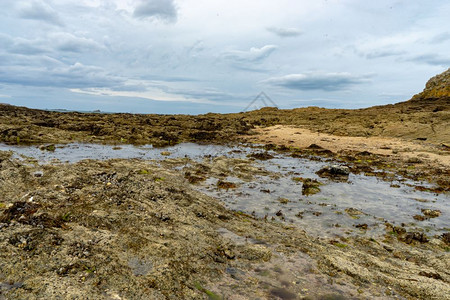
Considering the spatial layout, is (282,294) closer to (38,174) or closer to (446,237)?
(446,237)

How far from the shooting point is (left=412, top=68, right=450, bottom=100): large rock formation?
4502cm

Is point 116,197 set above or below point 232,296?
above

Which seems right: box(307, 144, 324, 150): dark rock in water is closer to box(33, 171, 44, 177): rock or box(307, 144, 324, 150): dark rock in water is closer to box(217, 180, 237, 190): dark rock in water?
box(217, 180, 237, 190): dark rock in water

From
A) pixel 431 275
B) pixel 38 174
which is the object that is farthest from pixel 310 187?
pixel 38 174

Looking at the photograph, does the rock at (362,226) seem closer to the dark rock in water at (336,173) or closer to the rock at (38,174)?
the dark rock in water at (336,173)

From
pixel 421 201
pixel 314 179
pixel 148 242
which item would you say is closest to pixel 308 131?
pixel 314 179

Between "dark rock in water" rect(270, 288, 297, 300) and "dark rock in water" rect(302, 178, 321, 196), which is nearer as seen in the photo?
"dark rock in water" rect(270, 288, 297, 300)

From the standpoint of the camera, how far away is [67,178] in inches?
452

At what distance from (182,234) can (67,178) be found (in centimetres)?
685

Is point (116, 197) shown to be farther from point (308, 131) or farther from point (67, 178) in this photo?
point (308, 131)

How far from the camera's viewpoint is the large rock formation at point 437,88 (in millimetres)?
45019

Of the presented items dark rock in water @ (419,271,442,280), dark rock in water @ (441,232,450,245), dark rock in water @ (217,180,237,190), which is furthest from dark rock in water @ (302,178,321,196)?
dark rock in water @ (419,271,442,280)

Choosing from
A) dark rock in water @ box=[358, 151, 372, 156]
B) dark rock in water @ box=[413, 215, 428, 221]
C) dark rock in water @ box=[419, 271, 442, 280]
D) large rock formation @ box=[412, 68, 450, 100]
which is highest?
large rock formation @ box=[412, 68, 450, 100]

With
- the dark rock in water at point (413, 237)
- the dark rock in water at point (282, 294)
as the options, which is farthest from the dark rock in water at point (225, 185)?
the dark rock in water at point (282, 294)
